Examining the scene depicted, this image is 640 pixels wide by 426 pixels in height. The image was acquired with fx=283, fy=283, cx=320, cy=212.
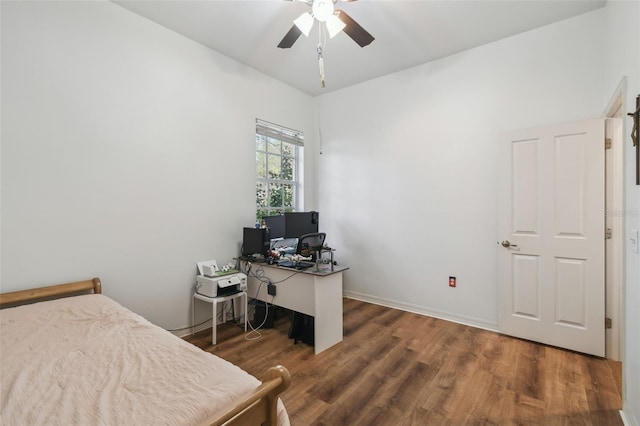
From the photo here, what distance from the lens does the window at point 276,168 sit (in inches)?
153

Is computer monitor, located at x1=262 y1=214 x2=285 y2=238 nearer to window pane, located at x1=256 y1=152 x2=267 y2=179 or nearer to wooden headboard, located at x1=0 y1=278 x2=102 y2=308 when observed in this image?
window pane, located at x1=256 y1=152 x2=267 y2=179

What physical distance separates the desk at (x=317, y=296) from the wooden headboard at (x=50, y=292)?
59.2 inches

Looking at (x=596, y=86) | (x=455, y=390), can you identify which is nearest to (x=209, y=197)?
(x=455, y=390)

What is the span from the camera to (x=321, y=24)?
277 centimetres

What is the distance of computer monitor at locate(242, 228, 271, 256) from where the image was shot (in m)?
3.19

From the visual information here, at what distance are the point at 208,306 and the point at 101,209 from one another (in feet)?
4.87

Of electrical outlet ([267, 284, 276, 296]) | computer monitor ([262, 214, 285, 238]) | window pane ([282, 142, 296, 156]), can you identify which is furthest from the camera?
window pane ([282, 142, 296, 156])

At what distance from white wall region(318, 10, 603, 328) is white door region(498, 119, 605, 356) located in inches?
Result: 6.9

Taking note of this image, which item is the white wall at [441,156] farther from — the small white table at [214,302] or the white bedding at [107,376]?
the white bedding at [107,376]

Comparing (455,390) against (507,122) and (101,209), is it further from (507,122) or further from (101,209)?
(101,209)

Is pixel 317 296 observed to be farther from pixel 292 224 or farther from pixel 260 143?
pixel 260 143

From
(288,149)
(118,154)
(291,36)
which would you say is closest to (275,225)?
(288,149)

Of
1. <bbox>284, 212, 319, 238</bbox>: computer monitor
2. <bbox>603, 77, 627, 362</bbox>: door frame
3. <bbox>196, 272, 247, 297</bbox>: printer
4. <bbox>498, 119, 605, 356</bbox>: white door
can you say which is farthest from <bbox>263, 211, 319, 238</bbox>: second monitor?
<bbox>603, 77, 627, 362</bbox>: door frame

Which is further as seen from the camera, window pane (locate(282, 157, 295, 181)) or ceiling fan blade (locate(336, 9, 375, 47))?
window pane (locate(282, 157, 295, 181))
